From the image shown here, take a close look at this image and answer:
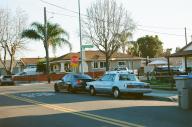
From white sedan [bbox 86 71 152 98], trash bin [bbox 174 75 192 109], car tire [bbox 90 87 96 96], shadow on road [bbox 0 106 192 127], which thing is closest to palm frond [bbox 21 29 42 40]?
car tire [bbox 90 87 96 96]

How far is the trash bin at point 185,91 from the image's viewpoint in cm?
1739

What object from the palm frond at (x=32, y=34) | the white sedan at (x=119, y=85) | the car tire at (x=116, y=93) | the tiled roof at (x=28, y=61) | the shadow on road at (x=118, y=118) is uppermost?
the palm frond at (x=32, y=34)

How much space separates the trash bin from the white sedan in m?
6.67

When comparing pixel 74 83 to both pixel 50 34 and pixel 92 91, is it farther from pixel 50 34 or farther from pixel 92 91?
pixel 50 34

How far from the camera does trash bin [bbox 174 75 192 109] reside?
57.1ft

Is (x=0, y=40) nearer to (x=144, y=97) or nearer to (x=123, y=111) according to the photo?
(x=144, y=97)

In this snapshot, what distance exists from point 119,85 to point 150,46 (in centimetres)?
8926

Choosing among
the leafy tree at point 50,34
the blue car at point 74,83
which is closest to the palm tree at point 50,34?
the leafy tree at point 50,34

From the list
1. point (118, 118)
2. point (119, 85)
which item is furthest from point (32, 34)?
point (118, 118)

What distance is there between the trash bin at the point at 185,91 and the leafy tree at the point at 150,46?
9418 centimetres

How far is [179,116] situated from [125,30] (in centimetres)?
3929

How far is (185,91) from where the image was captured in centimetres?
1752

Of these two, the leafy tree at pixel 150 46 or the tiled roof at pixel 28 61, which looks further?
the leafy tree at pixel 150 46

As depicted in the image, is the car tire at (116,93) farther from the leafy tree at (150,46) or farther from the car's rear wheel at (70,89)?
the leafy tree at (150,46)
